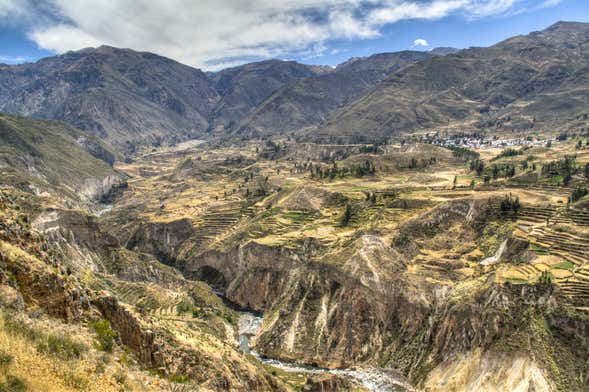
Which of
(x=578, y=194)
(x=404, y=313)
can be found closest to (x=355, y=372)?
(x=404, y=313)

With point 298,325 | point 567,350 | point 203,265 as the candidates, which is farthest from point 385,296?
point 203,265

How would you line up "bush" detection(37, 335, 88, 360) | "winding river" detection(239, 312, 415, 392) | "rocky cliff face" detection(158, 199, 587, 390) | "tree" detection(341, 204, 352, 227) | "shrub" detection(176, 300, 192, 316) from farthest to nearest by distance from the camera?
"tree" detection(341, 204, 352, 227) < "shrub" detection(176, 300, 192, 316) < "winding river" detection(239, 312, 415, 392) < "rocky cliff face" detection(158, 199, 587, 390) < "bush" detection(37, 335, 88, 360)

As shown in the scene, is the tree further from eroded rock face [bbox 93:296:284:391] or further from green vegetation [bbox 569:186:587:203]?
eroded rock face [bbox 93:296:284:391]

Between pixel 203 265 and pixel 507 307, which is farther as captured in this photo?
pixel 203 265

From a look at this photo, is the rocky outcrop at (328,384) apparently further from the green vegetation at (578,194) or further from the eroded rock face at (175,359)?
the green vegetation at (578,194)

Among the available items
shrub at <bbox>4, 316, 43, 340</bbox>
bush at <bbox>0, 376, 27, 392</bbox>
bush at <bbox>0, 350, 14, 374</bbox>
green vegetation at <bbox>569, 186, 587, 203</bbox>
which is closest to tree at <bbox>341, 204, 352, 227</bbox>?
green vegetation at <bbox>569, 186, 587, 203</bbox>

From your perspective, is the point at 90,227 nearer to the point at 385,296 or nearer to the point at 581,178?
the point at 385,296

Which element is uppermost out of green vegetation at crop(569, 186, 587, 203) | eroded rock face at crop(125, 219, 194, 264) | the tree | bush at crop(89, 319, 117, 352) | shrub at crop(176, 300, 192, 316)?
bush at crop(89, 319, 117, 352)
